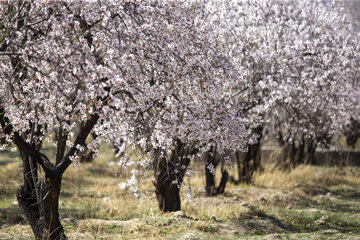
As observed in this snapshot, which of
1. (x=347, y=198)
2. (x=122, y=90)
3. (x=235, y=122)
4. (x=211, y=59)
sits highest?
(x=211, y=59)

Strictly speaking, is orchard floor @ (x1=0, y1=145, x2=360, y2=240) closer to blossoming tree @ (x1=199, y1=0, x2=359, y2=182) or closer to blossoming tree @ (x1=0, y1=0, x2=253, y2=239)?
blossoming tree @ (x1=0, y1=0, x2=253, y2=239)

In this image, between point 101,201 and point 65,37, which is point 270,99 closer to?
point 101,201

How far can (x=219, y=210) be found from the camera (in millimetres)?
9969

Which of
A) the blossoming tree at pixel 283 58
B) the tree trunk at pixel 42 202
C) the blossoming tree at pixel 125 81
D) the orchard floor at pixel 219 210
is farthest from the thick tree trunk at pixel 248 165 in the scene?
the tree trunk at pixel 42 202

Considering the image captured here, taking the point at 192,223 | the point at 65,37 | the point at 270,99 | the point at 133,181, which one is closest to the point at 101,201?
the point at 192,223

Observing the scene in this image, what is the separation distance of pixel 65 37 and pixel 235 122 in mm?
2337

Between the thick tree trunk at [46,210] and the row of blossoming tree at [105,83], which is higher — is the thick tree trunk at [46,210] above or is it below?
below

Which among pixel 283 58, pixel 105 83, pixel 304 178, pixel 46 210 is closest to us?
pixel 105 83

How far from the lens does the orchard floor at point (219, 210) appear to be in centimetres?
773

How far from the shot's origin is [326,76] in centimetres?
1082

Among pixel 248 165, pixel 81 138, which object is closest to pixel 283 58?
pixel 248 165

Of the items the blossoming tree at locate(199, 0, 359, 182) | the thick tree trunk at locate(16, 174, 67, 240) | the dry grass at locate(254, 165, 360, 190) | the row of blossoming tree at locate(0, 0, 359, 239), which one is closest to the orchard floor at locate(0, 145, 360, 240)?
the dry grass at locate(254, 165, 360, 190)

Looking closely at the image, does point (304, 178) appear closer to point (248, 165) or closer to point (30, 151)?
point (248, 165)

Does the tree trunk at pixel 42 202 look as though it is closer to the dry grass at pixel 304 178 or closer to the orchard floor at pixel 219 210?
the orchard floor at pixel 219 210
